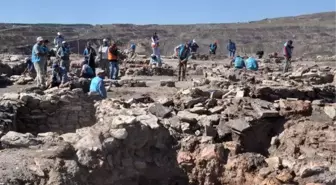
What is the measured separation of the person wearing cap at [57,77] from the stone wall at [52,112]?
8.97ft

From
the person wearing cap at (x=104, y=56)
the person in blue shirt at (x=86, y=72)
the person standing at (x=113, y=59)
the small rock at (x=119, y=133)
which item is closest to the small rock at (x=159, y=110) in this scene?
the small rock at (x=119, y=133)

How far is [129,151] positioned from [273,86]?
5616 millimetres

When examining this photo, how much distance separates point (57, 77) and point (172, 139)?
5512mm

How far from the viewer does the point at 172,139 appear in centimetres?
853

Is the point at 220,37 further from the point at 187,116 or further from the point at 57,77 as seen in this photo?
the point at 187,116

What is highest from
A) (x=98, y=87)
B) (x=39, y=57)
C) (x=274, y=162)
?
(x=39, y=57)

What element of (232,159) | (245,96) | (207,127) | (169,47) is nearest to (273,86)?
(245,96)

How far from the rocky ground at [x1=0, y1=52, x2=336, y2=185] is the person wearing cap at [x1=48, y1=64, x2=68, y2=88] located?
3.46 ft

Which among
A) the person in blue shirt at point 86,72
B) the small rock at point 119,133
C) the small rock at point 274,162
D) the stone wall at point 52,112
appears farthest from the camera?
the person in blue shirt at point 86,72

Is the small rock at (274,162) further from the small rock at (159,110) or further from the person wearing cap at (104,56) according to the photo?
the person wearing cap at (104,56)

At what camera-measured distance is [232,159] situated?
8.20m

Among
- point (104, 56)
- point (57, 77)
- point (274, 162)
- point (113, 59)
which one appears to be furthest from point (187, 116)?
point (104, 56)

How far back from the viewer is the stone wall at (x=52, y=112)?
9.27 metres

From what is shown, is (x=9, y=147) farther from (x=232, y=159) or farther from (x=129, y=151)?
(x=232, y=159)
